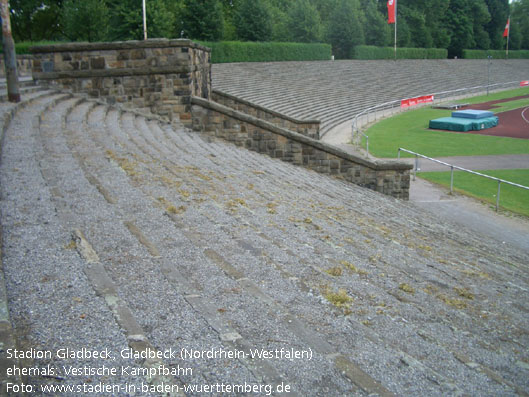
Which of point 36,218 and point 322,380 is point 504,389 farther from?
point 36,218

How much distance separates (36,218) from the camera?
239 inches

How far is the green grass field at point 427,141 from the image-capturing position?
82.3 feet

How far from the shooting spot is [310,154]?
48.4 feet

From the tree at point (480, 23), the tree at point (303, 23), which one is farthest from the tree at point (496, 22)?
the tree at point (303, 23)

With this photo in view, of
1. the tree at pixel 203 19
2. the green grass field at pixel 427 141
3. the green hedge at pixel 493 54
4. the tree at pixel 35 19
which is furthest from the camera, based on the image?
the green hedge at pixel 493 54

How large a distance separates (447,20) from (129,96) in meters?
82.8

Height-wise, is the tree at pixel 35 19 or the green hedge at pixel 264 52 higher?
the tree at pixel 35 19

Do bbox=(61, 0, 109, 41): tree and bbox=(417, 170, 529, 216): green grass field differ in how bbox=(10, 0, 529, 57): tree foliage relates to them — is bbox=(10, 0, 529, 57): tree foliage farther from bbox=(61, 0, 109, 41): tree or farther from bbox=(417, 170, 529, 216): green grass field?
bbox=(417, 170, 529, 216): green grass field

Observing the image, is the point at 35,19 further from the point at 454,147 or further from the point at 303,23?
the point at 454,147

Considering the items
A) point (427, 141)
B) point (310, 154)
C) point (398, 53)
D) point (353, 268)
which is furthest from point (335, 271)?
point (398, 53)

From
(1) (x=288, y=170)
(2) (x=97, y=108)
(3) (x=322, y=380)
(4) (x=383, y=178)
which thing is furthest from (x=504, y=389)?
(2) (x=97, y=108)

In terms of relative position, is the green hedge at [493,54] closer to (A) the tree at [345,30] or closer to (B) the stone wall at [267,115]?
(A) the tree at [345,30]

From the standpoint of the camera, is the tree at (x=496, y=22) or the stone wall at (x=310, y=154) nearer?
the stone wall at (x=310, y=154)

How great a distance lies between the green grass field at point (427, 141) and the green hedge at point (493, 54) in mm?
53246
